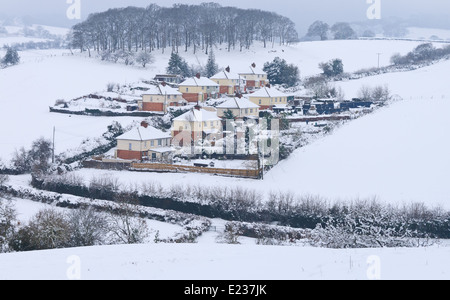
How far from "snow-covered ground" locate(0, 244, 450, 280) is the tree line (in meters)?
58.7

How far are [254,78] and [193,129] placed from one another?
69.7ft

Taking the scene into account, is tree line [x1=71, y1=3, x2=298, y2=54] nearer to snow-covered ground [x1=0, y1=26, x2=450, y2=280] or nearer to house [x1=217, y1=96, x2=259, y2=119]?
snow-covered ground [x1=0, y1=26, x2=450, y2=280]

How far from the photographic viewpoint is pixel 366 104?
40.3 metres

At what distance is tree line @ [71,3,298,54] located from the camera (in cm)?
6944

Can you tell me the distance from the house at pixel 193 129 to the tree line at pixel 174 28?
35.7 m

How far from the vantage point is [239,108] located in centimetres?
3822

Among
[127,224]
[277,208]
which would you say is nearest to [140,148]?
[277,208]

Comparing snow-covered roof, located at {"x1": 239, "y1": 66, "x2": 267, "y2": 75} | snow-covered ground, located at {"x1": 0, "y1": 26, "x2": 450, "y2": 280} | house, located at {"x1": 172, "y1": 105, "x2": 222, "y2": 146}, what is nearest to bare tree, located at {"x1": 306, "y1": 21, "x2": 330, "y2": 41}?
snow-covered ground, located at {"x1": 0, "y1": 26, "x2": 450, "y2": 280}

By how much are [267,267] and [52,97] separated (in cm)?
4074

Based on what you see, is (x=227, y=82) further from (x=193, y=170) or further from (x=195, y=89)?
(x=193, y=170)

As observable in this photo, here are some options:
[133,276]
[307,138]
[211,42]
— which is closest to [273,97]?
[307,138]

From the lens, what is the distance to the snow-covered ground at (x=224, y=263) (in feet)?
30.8

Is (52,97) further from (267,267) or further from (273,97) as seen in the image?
(267,267)

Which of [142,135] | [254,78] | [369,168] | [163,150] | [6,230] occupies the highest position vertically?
[254,78]
